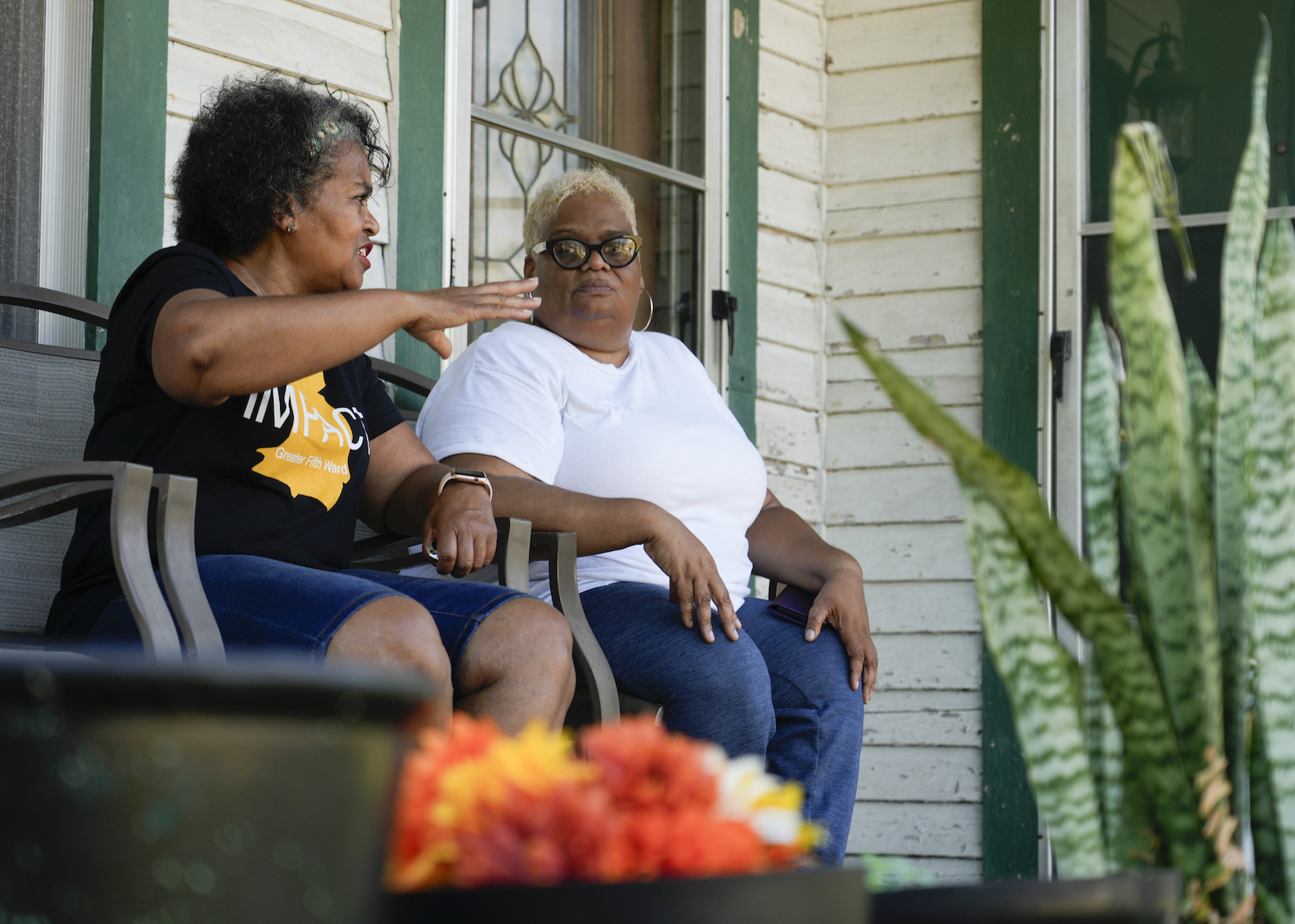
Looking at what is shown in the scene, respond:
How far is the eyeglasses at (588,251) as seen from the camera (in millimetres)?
2730

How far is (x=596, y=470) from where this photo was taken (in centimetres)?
247

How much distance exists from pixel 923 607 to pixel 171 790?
3571 mm

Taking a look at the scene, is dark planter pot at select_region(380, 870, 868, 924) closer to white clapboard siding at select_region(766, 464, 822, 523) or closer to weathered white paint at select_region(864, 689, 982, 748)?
white clapboard siding at select_region(766, 464, 822, 523)

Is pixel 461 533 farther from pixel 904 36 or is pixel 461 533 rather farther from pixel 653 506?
pixel 904 36

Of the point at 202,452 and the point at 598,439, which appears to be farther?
the point at 598,439

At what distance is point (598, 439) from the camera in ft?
8.20

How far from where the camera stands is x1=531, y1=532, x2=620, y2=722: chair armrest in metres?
2.05

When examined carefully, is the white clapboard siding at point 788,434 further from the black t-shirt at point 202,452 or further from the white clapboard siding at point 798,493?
the black t-shirt at point 202,452

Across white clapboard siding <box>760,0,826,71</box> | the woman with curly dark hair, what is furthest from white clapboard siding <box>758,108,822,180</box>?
the woman with curly dark hair

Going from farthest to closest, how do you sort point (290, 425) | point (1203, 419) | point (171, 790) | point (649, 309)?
point (649, 309)
point (290, 425)
point (1203, 419)
point (171, 790)

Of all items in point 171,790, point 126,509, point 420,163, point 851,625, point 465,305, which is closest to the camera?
point 171,790

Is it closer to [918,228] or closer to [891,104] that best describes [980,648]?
[918,228]

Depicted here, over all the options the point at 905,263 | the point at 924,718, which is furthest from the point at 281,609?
the point at 905,263

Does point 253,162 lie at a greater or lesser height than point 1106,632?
greater
